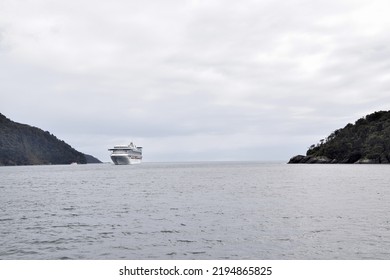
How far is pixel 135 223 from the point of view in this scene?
124 ft

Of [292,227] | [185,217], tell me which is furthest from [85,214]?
[292,227]

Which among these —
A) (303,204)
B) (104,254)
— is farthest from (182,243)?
(303,204)

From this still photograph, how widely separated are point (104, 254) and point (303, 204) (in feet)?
107

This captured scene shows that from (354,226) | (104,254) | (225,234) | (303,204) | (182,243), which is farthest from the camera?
(303,204)

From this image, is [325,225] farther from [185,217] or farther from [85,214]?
[85,214]

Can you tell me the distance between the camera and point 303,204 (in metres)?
51.4

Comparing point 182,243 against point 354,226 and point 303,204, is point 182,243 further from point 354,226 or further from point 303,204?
point 303,204

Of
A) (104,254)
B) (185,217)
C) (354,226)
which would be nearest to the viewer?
(104,254)
